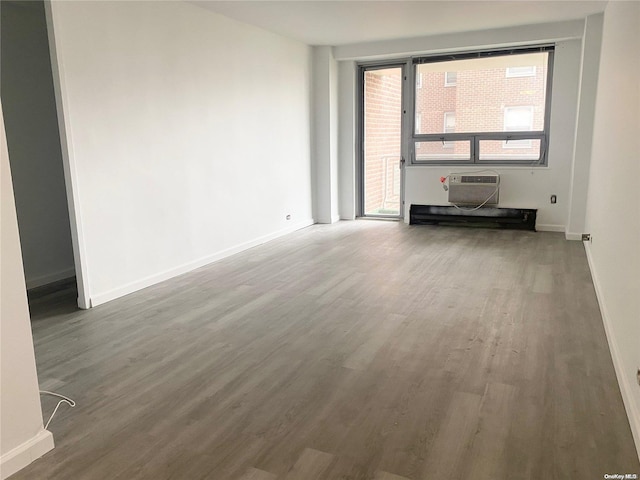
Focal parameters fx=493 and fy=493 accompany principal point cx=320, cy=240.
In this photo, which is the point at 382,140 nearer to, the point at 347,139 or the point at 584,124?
the point at 347,139

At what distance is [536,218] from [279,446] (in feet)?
17.7

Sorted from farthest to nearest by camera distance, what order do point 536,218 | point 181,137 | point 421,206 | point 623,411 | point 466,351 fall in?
point 421,206 → point 536,218 → point 181,137 → point 466,351 → point 623,411

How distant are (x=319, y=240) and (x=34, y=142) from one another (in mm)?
3177

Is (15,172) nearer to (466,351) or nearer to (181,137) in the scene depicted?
(181,137)

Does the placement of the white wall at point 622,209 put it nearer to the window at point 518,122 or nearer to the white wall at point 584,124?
the white wall at point 584,124

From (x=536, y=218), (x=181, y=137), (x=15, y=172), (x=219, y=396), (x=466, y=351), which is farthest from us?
(x=536, y=218)

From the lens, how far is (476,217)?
663cm

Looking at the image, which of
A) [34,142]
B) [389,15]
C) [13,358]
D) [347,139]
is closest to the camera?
[13,358]

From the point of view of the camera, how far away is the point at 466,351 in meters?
2.85

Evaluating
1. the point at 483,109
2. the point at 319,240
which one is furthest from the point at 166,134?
the point at 483,109

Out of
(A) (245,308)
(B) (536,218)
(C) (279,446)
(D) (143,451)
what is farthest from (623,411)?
(B) (536,218)

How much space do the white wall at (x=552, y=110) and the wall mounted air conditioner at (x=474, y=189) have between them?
13 centimetres

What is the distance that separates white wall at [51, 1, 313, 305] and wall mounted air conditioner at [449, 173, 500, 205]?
232 centimetres

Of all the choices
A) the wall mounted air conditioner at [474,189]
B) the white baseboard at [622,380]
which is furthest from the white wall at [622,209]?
the wall mounted air conditioner at [474,189]
